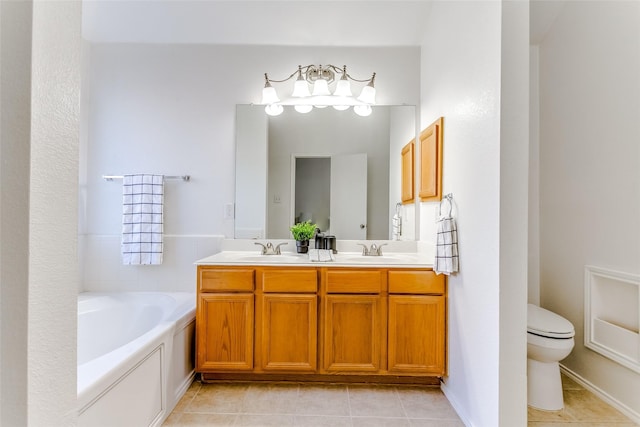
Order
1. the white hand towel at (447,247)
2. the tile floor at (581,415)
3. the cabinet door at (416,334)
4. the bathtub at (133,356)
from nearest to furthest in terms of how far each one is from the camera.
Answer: the bathtub at (133,356) < the tile floor at (581,415) < the white hand towel at (447,247) < the cabinet door at (416,334)

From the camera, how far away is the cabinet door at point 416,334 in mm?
1953

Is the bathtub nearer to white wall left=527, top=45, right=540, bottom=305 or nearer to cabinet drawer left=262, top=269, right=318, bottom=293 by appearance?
cabinet drawer left=262, top=269, right=318, bottom=293

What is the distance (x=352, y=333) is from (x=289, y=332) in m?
0.40

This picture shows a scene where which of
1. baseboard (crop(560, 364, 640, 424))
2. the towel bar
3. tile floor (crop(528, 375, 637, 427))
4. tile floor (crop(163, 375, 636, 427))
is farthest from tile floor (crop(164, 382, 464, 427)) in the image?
the towel bar

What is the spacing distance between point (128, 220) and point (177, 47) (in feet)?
4.83

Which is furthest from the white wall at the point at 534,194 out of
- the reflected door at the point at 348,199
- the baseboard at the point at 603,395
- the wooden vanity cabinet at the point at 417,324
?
the reflected door at the point at 348,199

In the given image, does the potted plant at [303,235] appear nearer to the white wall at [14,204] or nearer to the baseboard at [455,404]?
the baseboard at [455,404]

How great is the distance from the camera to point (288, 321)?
6.49 ft

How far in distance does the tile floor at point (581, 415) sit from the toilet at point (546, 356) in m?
0.05

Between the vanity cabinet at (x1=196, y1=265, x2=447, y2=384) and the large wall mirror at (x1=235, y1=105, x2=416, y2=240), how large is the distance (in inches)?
24.2

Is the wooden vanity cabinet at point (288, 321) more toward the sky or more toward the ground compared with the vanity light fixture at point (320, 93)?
more toward the ground

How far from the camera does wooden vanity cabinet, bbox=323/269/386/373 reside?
77.2 inches

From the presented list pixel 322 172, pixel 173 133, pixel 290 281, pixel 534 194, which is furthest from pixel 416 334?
pixel 173 133

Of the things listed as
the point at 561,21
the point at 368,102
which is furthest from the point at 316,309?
the point at 561,21
